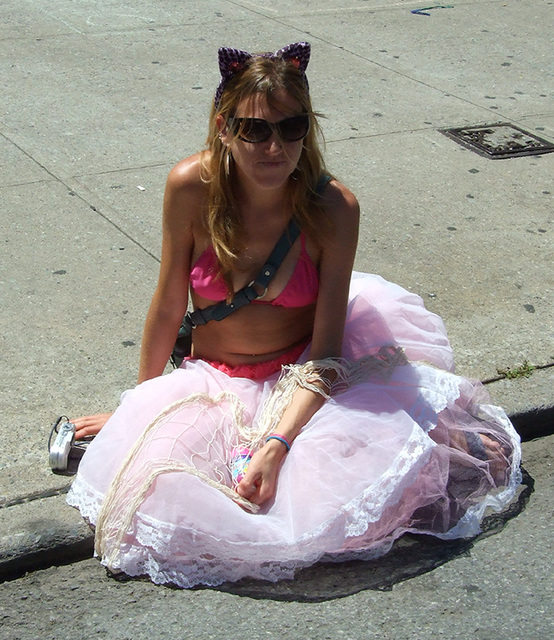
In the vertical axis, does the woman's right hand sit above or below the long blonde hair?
below

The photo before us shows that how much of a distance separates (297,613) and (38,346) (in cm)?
155

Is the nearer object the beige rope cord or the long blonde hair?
the beige rope cord

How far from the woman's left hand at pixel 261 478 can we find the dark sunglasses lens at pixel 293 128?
2.93 ft

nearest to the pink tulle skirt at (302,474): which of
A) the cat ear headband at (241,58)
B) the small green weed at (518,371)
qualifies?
the small green weed at (518,371)

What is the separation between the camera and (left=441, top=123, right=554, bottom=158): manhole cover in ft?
18.7

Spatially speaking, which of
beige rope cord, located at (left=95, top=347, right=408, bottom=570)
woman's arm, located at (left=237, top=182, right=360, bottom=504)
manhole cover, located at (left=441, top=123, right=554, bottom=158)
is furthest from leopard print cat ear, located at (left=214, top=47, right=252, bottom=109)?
manhole cover, located at (left=441, top=123, right=554, bottom=158)

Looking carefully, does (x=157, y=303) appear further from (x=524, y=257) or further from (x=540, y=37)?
(x=540, y=37)

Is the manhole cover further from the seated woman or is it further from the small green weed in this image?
the seated woman

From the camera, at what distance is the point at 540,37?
8047 millimetres

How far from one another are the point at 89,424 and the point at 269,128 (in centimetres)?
112

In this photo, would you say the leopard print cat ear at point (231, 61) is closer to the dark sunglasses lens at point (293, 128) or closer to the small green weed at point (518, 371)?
the dark sunglasses lens at point (293, 128)

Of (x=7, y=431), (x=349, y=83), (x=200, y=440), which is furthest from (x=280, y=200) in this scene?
(x=349, y=83)

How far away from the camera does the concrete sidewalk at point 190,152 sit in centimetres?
338

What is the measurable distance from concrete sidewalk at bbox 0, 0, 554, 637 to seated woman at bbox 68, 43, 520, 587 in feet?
0.64
